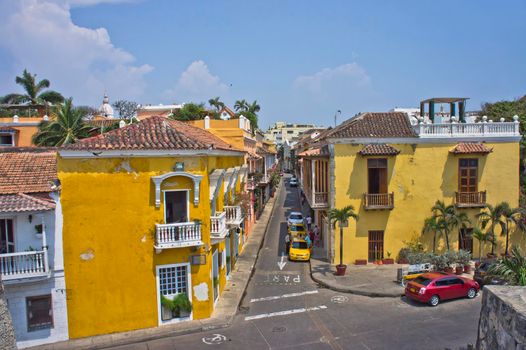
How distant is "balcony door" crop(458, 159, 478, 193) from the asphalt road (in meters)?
7.43

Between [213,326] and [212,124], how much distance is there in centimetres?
1667

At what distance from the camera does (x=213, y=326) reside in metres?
16.3

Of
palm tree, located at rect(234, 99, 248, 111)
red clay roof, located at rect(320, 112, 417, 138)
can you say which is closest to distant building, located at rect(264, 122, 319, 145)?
palm tree, located at rect(234, 99, 248, 111)

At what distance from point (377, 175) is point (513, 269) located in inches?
482

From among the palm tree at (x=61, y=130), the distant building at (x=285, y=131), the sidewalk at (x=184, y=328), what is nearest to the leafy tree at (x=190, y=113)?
the palm tree at (x=61, y=130)

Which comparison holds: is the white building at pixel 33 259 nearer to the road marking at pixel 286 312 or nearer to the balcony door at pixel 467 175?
the road marking at pixel 286 312

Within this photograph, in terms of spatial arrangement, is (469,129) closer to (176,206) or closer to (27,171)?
(176,206)

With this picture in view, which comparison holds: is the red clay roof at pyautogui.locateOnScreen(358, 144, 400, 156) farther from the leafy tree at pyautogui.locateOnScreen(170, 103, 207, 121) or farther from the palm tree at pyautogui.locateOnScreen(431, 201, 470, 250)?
the leafy tree at pyautogui.locateOnScreen(170, 103, 207, 121)

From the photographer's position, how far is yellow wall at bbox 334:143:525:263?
948 inches

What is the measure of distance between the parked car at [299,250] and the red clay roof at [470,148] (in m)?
10.3

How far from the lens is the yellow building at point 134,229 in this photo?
15555 millimetres

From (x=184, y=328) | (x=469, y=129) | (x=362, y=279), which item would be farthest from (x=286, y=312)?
(x=469, y=129)

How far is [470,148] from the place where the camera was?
23.7 metres

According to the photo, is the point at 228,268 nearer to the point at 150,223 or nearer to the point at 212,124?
the point at 150,223
